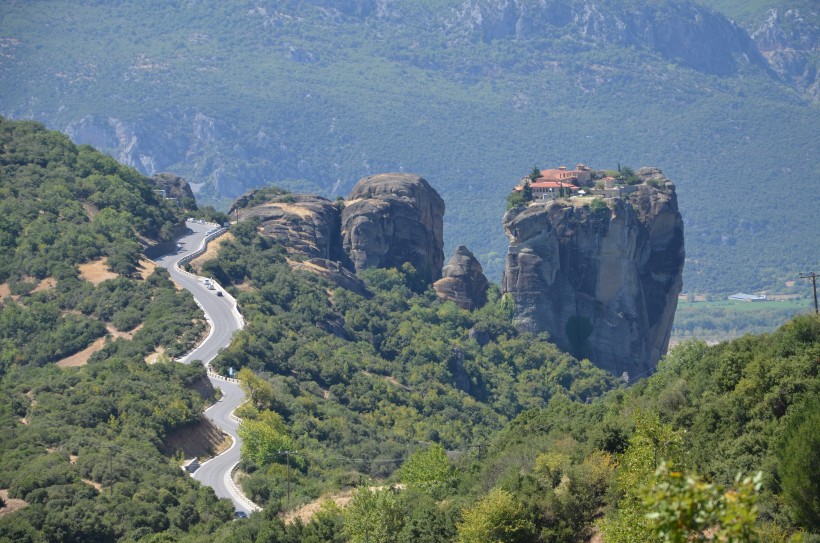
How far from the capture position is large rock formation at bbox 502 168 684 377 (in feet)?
445

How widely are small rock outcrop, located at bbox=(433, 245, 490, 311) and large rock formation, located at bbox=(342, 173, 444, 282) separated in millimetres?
1654

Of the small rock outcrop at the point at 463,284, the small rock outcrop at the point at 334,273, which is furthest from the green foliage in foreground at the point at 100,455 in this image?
the small rock outcrop at the point at 463,284

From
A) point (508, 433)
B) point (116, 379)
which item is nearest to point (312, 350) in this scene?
point (116, 379)

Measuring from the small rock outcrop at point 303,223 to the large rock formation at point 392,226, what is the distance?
63.2 inches

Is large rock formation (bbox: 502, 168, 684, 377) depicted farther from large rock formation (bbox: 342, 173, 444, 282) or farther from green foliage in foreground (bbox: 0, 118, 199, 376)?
green foliage in foreground (bbox: 0, 118, 199, 376)

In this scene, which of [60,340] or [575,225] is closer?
[60,340]

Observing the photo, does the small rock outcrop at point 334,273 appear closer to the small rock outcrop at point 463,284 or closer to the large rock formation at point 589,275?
the small rock outcrop at point 463,284

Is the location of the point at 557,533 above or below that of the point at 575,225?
above

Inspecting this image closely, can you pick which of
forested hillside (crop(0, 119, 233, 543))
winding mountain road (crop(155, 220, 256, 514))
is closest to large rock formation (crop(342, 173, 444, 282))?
winding mountain road (crop(155, 220, 256, 514))

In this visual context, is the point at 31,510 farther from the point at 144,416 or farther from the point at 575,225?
the point at 575,225

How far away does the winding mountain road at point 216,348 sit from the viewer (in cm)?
7706

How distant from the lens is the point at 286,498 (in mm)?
71500

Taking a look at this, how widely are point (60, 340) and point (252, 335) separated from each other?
39.3ft

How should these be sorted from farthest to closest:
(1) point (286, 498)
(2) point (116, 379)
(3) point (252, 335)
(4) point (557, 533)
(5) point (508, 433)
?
(3) point (252, 335)
(2) point (116, 379)
(5) point (508, 433)
(1) point (286, 498)
(4) point (557, 533)
